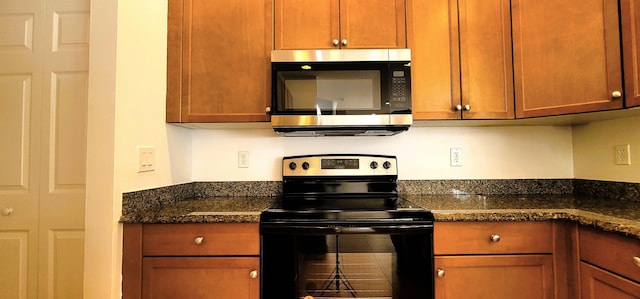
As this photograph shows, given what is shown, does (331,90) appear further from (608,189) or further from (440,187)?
(608,189)

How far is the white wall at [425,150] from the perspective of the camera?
1756 millimetres

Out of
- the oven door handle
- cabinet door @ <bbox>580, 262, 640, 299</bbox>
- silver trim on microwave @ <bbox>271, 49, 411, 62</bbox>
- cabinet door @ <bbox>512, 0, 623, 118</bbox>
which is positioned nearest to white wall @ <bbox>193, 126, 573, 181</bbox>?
cabinet door @ <bbox>512, 0, 623, 118</bbox>

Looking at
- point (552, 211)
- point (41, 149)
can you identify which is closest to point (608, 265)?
point (552, 211)

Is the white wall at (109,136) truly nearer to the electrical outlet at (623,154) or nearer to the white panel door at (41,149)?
the white panel door at (41,149)

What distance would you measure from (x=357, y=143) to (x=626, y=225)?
3.95 feet

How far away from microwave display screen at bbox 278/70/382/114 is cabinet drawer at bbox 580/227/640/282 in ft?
3.25

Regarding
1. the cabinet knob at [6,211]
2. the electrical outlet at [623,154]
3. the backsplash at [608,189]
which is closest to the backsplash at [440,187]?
the backsplash at [608,189]

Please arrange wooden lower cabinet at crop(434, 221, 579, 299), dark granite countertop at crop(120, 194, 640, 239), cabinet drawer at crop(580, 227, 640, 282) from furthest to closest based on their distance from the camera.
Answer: wooden lower cabinet at crop(434, 221, 579, 299) → dark granite countertop at crop(120, 194, 640, 239) → cabinet drawer at crop(580, 227, 640, 282)

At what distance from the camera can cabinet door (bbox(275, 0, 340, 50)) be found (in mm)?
1476

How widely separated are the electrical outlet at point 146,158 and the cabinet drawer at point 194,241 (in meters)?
0.29

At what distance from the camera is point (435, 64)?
1.47m

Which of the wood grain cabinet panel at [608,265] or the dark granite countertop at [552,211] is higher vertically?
the dark granite countertop at [552,211]

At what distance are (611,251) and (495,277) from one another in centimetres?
39

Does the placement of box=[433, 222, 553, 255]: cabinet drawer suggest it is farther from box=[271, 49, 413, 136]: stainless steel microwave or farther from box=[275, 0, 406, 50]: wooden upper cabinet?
box=[275, 0, 406, 50]: wooden upper cabinet
